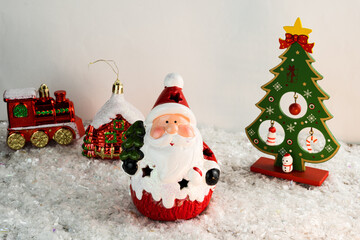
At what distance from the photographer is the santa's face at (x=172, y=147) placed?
1.22m

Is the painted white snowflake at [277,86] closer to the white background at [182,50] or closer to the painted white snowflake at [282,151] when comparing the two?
the painted white snowflake at [282,151]

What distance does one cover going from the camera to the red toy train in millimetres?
1753

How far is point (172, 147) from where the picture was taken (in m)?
1.22

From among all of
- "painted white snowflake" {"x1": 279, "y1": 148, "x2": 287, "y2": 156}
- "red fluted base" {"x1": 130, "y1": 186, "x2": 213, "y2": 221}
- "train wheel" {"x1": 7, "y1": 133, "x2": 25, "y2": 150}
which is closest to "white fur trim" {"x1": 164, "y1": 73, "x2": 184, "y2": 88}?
"red fluted base" {"x1": 130, "y1": 186, "x2": 213, "y2": 221}

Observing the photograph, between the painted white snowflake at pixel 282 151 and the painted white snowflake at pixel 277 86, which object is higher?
the painted white snowflake at pixel 277 86

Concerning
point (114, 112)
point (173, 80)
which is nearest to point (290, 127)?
point (173, 80)

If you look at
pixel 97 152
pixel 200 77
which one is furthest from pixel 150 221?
pixel 200 77

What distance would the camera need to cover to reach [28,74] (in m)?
2.10

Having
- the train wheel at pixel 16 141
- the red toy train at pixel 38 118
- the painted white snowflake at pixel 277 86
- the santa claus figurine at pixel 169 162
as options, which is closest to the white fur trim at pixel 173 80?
the santa claus figurine at pixel 169 162

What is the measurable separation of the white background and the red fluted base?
0.85 m

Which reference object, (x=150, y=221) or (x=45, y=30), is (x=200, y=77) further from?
(x=150, y=221)

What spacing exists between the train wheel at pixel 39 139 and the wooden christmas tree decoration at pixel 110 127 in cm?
20

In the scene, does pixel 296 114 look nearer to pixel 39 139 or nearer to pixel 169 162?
pixel 169 162

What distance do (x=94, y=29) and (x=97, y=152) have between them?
62 cm
